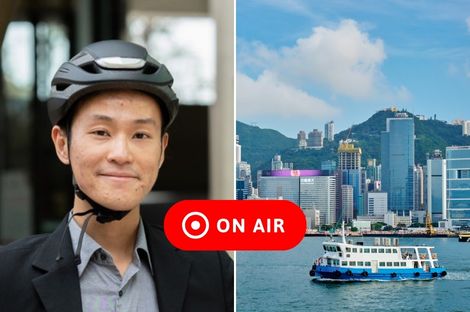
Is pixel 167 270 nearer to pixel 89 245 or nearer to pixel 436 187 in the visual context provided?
pixel 89 245

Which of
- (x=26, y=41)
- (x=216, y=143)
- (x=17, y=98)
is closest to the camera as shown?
(x=216, y=143)

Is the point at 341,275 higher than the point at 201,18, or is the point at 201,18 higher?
the point at 201,18

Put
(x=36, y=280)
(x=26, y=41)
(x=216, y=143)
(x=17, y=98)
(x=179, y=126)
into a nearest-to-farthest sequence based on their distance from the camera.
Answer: (x=36, y=280), (x=179, y=126), (x=216, y=143), (x=26, y=41), (x=17, y=98)

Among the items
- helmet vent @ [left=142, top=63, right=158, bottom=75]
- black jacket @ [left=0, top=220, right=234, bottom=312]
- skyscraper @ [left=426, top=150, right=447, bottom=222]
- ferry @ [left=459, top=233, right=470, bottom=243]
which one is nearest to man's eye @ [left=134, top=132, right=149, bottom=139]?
helmet vent @ [left=142, top=63, right=158, bottom=75]

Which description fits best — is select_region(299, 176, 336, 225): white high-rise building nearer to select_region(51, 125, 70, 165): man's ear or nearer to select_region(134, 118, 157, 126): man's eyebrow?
select_region(134, 118, 157, 126): man's eyebrow

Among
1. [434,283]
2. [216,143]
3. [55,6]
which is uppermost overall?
[55,6]

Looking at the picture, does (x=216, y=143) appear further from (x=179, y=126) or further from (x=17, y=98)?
(x=17, y=98)

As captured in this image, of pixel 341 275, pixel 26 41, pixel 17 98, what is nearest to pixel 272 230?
pixel 341 275
